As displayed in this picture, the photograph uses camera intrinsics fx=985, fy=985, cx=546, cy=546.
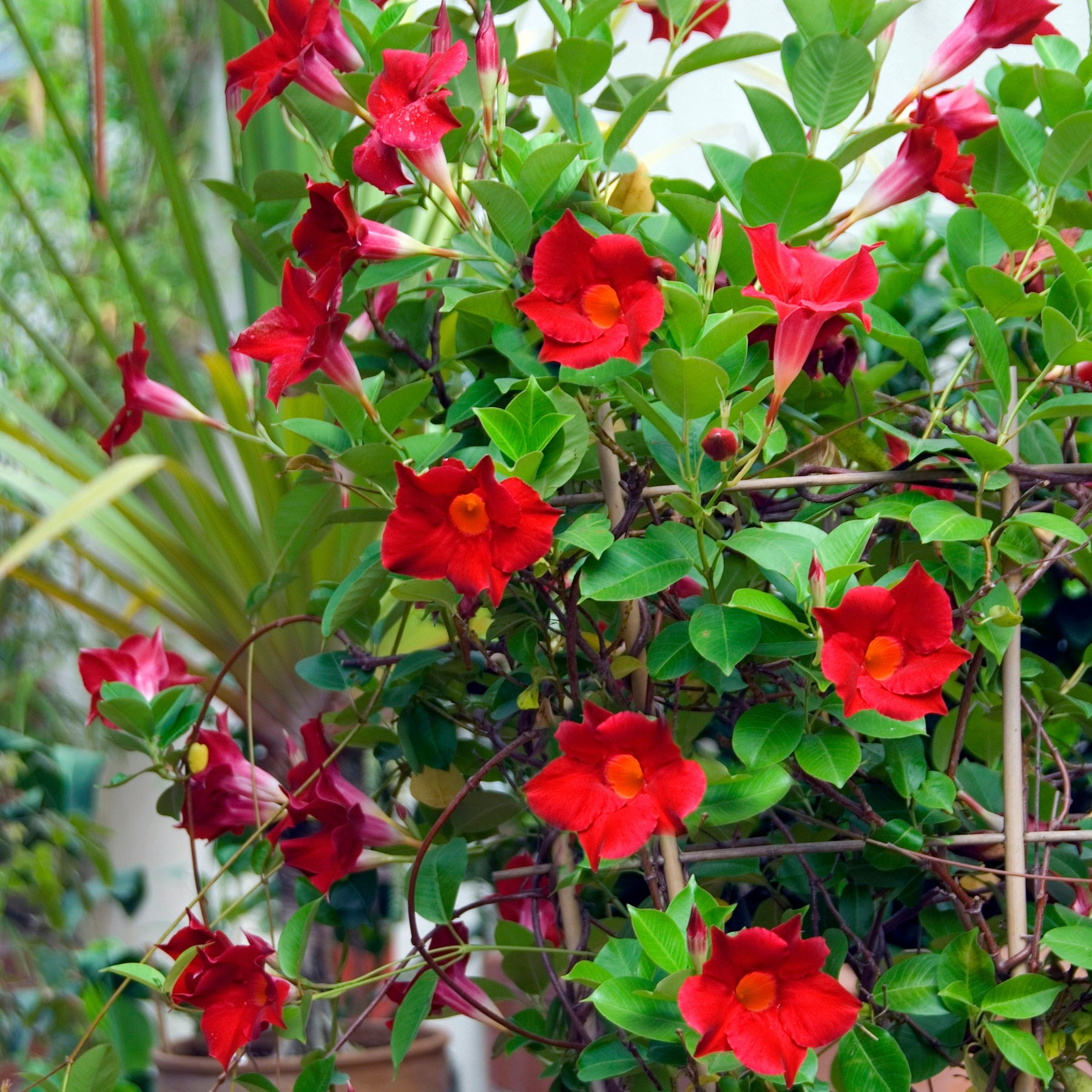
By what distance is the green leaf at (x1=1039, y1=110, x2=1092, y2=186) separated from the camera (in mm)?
496

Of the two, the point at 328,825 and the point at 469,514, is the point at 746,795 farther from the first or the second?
the point at 328,825

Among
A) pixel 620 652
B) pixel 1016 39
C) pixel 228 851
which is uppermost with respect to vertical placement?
pixel 1016 39

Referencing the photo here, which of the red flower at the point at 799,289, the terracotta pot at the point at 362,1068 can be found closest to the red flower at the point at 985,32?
the red flower at the point at 799,289

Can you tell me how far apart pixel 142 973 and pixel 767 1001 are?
0.36 m

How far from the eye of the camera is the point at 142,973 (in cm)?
57

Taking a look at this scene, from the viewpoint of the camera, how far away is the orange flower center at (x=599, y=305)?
0.46m

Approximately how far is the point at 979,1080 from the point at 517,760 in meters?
0.30

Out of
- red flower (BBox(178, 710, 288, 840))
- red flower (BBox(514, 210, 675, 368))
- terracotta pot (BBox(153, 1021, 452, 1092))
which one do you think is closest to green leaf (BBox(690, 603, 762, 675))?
red flower (BBox(514, 210, 675, 368))

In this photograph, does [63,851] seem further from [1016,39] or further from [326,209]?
[1016,39]

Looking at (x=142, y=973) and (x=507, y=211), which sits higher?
(x=507, y=211)

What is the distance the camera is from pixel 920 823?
0.53m

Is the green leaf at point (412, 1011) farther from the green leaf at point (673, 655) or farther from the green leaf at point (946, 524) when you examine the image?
the green leaf at point (946, 524)

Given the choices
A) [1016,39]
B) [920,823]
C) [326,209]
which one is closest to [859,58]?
[1016,39]

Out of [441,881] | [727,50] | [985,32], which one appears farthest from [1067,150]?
[441,881]
